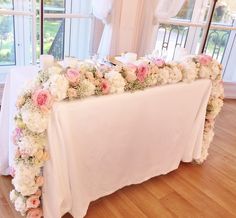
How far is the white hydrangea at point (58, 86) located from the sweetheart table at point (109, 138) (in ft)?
0.21

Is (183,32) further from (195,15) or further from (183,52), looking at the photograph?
(183,52)

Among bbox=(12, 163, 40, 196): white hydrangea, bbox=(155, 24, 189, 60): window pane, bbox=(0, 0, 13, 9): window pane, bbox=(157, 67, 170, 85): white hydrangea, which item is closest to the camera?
bbox=(12, 163, 40, 196): white hydrangea

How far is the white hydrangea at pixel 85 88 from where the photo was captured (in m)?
1.44

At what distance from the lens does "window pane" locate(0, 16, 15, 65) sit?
9.91ft

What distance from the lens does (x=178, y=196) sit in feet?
6.85

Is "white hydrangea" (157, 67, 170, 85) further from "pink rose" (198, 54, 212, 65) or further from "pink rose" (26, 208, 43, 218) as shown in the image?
"pink rose" (26, 208, 43, 218)

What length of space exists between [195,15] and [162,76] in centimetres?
243

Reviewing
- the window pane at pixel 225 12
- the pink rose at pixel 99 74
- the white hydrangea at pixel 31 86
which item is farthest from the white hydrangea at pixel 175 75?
the window pane at pixel 225 12

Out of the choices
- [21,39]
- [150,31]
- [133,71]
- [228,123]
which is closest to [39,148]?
[133,71]

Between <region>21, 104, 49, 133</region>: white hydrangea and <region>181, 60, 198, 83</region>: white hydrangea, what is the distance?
1064mm

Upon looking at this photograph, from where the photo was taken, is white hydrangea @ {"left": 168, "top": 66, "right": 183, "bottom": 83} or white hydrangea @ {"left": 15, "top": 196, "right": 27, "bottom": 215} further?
white hydrangea @ {"left": 168, "top": 66, "right": 183, "bottom": 83}

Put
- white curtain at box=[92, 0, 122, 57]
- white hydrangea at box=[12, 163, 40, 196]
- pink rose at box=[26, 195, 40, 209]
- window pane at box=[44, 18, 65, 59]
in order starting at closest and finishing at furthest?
white hydrangea at box=[12, 163, 40, 196] < pink rose at box=[26, 195, 40, 209] < white curtain at box=[92, 0, 122, 57] < window pane at box=[44, 18, 65, 59]

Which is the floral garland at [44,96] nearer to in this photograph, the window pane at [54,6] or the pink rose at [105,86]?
the pink rose at [105,86]

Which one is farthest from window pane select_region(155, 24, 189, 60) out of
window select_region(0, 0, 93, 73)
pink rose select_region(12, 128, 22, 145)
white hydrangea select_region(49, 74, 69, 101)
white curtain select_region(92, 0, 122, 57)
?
pink rose select_region(12, 128, 22, 145)
